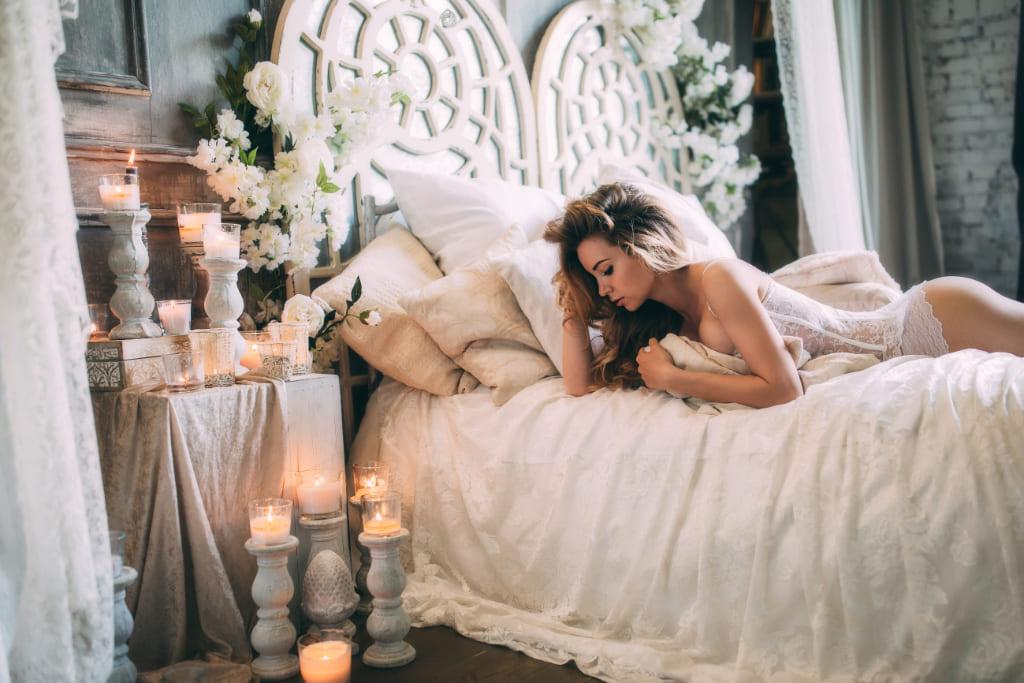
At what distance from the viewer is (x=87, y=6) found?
2.09 metres

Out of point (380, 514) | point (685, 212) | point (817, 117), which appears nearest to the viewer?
point (380, 514)

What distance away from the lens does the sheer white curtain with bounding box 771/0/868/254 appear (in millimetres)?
3508

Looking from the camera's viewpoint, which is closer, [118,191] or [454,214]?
[118,191]

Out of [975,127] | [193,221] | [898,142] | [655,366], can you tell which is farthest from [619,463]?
[975,127]

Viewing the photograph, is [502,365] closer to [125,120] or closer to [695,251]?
[695,251]

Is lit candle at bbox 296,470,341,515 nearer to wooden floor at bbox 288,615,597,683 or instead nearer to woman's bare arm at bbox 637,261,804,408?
wooden floor at bbox 288,615,597,683

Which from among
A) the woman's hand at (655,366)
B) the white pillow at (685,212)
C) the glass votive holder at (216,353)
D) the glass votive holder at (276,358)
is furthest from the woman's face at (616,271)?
the glass votive holder at (216,353)

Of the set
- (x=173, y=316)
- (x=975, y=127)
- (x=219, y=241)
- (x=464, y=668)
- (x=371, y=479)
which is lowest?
(x=464, y=668)

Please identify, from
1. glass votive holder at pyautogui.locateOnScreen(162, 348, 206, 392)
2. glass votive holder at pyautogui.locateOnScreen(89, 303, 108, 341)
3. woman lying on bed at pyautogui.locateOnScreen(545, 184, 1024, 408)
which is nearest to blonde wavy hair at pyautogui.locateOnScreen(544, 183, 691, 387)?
woman lying on bed at pyautogui.locateOnScreen(545, 184, 1024, 408)

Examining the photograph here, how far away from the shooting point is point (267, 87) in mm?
2266

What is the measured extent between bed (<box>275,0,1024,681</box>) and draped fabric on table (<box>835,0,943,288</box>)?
1.60 m

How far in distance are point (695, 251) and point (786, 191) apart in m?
2.11

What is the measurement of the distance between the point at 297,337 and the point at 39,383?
2.67ft

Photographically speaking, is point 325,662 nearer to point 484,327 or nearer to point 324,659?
point 324,659
